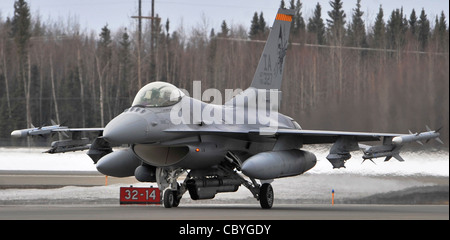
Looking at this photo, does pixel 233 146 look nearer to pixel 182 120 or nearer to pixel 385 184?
pixel 182 120

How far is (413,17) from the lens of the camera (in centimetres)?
3922

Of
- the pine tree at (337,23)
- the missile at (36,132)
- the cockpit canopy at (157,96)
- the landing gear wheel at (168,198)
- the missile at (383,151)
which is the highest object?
the pine tree at (337,23)

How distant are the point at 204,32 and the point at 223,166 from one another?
4289 cm

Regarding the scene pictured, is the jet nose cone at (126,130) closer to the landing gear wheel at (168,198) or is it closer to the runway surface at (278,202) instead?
the runway surface at (278,202)

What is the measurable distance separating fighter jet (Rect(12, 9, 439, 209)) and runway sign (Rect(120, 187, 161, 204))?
1061 mm

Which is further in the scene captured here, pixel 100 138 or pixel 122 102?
pixel 122 102

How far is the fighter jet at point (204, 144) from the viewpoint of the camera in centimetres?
1808

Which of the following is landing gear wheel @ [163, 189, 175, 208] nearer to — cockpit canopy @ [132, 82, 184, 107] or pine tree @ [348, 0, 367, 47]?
cockpit canopy @ [132, 82, 184, 107]

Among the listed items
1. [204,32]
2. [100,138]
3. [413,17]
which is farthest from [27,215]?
[204,32]

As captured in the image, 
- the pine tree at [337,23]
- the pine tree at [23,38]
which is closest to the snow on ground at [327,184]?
the pine tree at [23,38]

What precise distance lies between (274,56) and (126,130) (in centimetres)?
724

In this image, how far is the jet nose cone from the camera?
17.1 metres

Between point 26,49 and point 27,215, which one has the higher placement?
point 26,49

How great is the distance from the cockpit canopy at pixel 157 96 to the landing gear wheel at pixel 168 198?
2206mm
